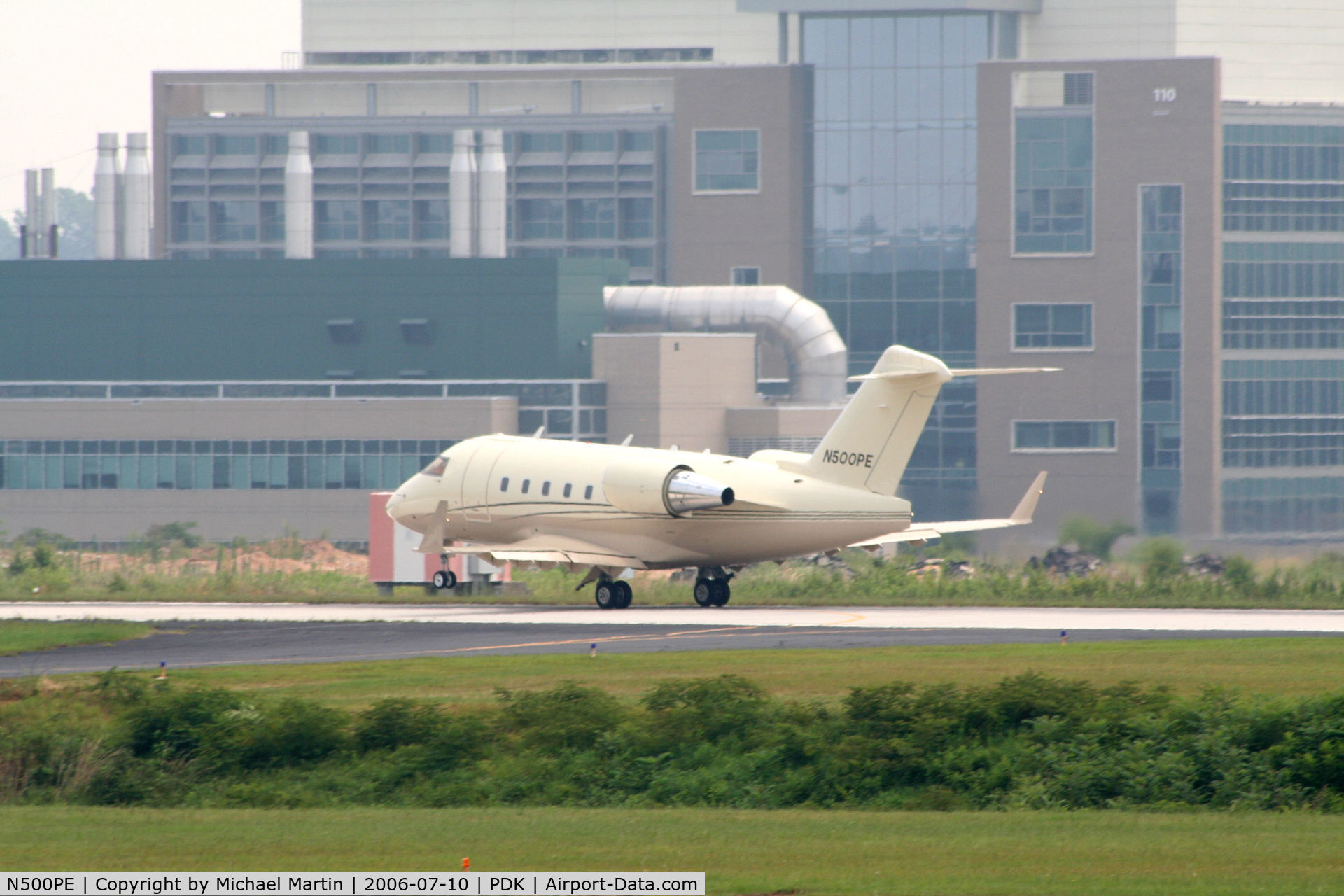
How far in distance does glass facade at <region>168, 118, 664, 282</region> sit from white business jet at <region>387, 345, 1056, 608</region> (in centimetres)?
7531

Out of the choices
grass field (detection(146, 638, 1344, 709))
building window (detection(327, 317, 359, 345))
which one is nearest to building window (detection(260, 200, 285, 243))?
building window (detection(327, 317, 359, 345))

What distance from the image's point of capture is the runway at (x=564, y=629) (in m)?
31.0

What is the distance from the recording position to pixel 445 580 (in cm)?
4716

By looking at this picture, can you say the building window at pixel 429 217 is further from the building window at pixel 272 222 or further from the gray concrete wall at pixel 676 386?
the gray concrete wall at pixel 676 386

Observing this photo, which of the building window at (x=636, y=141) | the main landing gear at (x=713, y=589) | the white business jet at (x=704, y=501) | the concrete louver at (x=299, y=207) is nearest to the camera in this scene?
the white business jet at (x=704, y=501)

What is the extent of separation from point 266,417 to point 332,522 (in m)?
6.35

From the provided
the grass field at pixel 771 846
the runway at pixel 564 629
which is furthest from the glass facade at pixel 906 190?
the grass field at pixel 771 846

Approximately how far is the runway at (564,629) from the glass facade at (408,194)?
77699 mm

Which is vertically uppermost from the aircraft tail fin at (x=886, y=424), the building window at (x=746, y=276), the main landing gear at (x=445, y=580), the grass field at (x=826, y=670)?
the building window at (x=746, y=276)

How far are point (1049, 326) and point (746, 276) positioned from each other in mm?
18441

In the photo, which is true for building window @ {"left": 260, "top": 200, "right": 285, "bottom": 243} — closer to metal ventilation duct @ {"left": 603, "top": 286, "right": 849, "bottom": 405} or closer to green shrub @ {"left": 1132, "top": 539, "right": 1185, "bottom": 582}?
metal ventilation duct @ {"left": 603, "top": 286, "right": 849, "bottom": 405}

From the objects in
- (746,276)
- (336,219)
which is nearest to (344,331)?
(336,219)

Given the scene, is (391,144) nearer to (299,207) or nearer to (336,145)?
(336,145)

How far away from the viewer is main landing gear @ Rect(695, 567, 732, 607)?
42.4 metres
